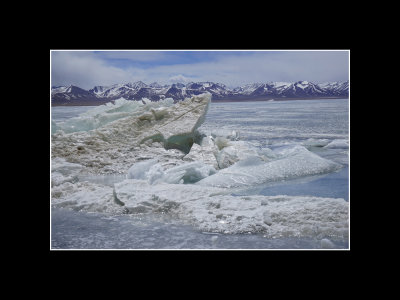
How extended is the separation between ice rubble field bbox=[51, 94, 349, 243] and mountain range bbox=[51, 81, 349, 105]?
21cm

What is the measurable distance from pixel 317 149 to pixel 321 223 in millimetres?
1168

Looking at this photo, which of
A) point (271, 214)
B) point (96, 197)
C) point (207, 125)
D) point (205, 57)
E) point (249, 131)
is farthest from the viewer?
point (207, 125)

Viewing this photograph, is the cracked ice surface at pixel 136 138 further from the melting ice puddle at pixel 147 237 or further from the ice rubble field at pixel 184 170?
the melting ice puddle at pixel 147 237

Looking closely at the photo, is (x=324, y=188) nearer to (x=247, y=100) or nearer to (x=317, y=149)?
(x=317, y=149)

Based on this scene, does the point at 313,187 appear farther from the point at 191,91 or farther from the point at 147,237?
the point at 147,237

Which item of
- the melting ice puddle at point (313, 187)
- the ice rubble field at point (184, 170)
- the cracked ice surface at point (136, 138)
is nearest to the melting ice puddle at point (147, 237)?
the ice rubble field at point (184, 170)

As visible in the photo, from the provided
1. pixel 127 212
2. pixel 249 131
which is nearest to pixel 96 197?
pixel 127 212

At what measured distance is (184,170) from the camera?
3566mm

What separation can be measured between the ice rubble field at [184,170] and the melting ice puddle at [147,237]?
0.07m

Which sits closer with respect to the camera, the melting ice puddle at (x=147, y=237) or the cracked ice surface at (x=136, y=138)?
the melting ice puddle at (x=147, y=237)

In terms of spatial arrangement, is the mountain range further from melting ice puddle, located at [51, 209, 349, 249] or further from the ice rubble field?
melting ice puddle, located at [51, 209, 349, 249]

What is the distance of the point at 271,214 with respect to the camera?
2816 mm

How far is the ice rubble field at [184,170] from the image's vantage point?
279cm

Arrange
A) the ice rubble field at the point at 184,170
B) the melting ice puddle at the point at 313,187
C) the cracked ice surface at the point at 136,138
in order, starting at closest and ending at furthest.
→ 1. the ice rubble field at the point at 184,170
2. the melting ice puddle at the point at 313,187
3. the cracked ice surface at the point at 136,138
